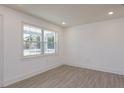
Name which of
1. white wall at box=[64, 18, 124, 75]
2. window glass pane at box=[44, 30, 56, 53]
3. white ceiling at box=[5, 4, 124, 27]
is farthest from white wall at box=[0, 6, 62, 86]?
white wall at box=[64, 18, 124, 75]

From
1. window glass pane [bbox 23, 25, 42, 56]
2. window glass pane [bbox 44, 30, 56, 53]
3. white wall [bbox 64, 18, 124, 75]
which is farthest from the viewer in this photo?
window glass pane [bbox 44, 30, 56, 53]

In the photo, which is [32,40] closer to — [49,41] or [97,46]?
[49,41]

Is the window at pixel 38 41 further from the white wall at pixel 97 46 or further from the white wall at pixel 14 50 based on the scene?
the white wall at pixel 97 46

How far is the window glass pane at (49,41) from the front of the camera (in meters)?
4.54

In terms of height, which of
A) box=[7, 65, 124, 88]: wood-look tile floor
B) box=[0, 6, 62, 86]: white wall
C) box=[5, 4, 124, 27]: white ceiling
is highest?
box=[5, 4, 124, 27]: white ceiling

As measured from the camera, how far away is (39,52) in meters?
4.18

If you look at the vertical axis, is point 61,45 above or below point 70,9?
below

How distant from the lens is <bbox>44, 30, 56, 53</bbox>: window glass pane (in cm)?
454

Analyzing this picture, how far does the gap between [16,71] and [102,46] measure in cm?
368

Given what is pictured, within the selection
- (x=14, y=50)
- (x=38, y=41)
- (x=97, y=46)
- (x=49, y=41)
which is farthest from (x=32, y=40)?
(x=97, y=46)

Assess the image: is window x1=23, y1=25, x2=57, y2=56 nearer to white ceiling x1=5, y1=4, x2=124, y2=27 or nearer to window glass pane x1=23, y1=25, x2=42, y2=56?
window glass pane x1=23, y1=25, x2=42, y2=56

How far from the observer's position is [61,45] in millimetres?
5652

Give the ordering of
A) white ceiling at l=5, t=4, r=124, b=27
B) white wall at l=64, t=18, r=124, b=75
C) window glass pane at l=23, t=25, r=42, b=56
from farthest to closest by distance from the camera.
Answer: white wall at l=64, t=18, r=124, b=75 < window glass pane at l=23, t=25, r=42, b=56 < white ceiling at l=5, t=4, r=124, b=27

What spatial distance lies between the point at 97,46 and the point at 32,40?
2.99m
